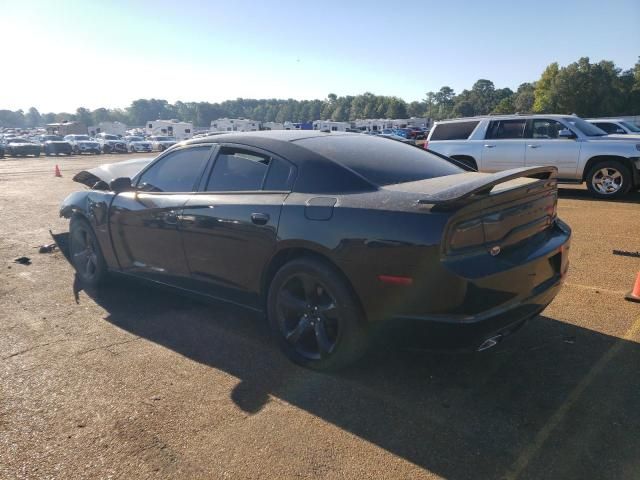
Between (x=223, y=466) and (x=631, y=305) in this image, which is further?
(x=631, y=305)

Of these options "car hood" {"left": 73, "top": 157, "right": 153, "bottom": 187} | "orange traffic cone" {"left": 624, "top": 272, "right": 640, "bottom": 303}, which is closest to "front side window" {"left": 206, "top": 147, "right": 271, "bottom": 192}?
"orange traffic cone" {"left": 624, "top": 272, "right": 640, "bottom": 303}

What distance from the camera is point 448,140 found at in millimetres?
12180

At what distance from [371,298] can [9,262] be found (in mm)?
5595

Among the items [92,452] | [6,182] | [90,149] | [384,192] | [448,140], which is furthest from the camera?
[90,149]

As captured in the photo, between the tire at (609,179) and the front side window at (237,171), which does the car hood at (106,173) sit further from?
the tire at (609,179)

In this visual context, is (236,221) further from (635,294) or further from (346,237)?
(635,294)

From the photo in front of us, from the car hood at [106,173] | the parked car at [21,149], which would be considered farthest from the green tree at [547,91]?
the car hood at [106,173]

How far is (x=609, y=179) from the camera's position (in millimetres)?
10523

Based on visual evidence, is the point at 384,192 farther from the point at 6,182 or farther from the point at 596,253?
the point at 6,182

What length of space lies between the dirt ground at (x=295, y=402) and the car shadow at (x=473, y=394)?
1 cm

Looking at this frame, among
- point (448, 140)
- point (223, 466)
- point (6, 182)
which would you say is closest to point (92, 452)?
point (223, 466)

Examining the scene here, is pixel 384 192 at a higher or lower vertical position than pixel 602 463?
higher

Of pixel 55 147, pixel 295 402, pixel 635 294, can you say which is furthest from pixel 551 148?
pixel 55 147

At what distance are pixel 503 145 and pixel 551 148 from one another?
3.33 feet
